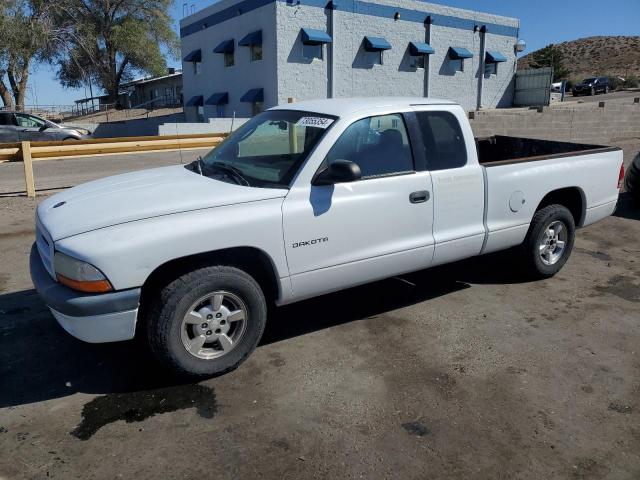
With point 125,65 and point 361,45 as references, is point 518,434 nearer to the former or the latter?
point 361,45

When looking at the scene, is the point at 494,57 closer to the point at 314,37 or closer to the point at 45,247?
the point at 314,37

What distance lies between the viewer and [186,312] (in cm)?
355

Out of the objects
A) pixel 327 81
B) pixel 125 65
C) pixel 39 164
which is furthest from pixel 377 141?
pixel 125 65

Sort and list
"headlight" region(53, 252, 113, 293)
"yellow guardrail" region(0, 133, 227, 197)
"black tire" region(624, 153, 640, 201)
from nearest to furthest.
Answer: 1. "headlight" region(53, 252, 113, 293)
2. "black tire" region(624, 153, 640, 201)
3. "yellow guardrail" region(0, 133, 227, 197)

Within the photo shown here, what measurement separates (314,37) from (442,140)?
831 inches

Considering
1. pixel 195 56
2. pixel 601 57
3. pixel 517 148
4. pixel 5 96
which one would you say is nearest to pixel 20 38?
pixel 5 96

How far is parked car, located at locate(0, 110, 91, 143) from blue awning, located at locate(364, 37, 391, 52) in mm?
13804

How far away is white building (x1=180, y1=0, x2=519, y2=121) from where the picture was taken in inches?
977

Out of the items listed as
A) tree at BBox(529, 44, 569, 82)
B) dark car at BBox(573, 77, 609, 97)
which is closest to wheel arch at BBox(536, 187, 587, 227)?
dark car at BBox(573, 77, 609, 97)

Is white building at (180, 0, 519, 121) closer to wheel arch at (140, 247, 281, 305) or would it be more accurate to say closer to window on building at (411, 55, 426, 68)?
window on building at (411, 55, 426, 68)

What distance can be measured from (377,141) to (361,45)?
939 inches

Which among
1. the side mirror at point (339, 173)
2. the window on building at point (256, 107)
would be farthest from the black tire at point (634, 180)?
the window on building at point (256, 107)

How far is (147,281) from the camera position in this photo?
363cm

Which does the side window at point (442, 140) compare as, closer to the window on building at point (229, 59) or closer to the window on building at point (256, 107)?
the window on building at point (256, 107)
